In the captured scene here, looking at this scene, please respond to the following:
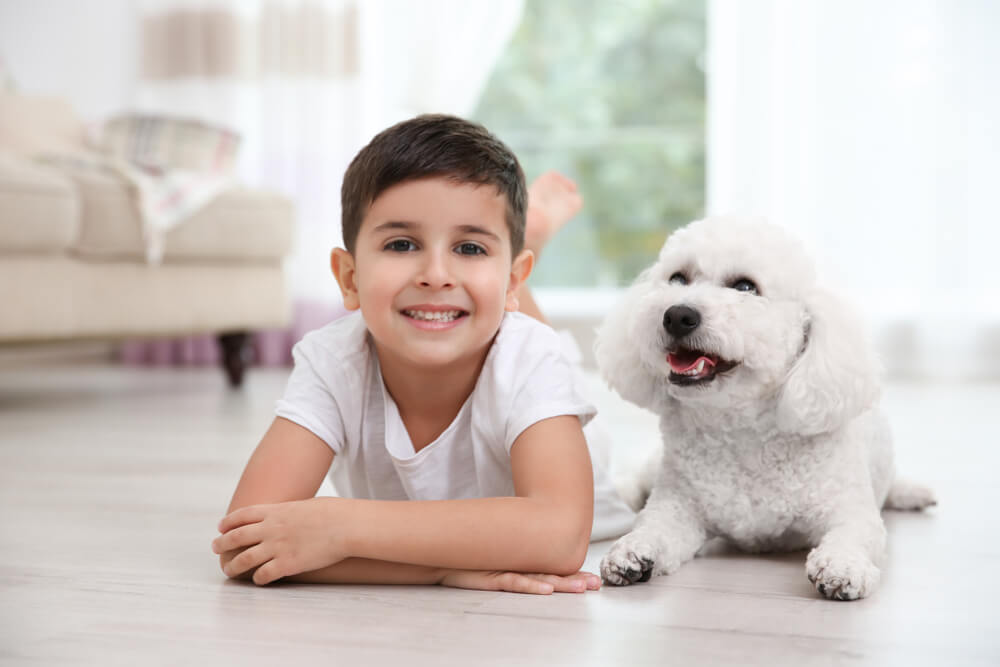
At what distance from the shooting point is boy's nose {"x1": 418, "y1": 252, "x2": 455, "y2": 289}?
3.17ft

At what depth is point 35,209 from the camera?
7.48ft

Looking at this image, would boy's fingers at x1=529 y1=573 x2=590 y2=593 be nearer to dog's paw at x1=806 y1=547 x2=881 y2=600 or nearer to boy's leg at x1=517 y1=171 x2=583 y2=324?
dog's paw at x1=806 y1=547 x2=881 y2=600

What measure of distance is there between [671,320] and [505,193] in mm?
213

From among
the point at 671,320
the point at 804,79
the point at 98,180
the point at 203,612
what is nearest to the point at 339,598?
the point at 203,612

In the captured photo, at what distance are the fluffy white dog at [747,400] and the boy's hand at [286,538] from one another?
10.4 inches

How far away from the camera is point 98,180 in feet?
8.26

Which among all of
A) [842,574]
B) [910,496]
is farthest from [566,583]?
[910,496]

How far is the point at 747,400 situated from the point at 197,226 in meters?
2.05

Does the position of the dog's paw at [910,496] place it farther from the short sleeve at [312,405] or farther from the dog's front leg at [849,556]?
the short sleeve at [312,405]

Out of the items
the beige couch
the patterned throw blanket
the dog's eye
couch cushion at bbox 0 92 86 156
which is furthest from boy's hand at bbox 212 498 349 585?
couch cushion at bbox 0 92 86 156

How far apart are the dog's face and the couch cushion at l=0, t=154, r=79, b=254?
1.70 meters

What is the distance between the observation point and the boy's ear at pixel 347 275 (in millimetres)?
1082

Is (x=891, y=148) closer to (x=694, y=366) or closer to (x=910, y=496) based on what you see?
(x=910, y=496)

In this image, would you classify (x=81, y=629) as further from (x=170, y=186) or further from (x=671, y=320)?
(x=170, y=186)
